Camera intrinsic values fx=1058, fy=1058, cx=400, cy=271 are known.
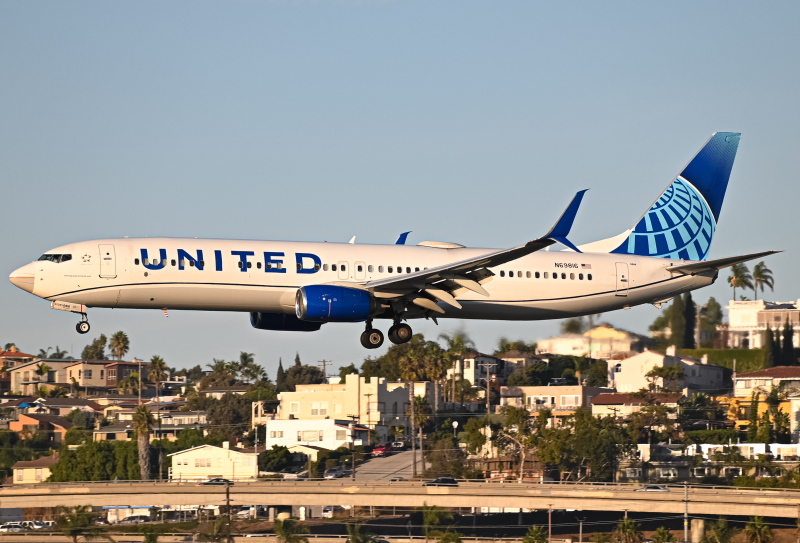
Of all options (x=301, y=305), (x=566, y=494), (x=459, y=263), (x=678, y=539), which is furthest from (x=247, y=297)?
(x=678, y=539)

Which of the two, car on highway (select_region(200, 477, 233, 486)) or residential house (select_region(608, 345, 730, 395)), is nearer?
car on highway (select_region(200, 477, 233, 486))

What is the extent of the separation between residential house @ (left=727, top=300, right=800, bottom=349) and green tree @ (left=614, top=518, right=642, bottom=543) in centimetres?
6864

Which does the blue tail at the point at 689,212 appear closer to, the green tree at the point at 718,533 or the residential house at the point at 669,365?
the green tree at the point at 718,533

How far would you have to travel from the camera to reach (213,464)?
101000 millimetres

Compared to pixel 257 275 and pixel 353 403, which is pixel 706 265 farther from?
pixel 353 403

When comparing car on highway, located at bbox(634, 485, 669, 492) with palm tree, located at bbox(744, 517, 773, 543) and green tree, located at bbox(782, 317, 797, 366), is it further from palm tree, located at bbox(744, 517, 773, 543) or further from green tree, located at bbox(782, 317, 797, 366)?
green tree, located at bbox(782, 317, 797, 366)

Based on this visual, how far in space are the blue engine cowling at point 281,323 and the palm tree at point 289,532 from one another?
28.4 metres

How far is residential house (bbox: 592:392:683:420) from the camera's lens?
119 m

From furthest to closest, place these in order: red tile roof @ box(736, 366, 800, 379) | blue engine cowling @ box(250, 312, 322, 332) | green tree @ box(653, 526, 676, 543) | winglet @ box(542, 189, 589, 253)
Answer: red tile roof @ box(736, 366, 800, 379), green tree @ box(653, 526, 676, 543), blue engine cowling @ box(250, 312, 322, 332), winglet @ box(542, 189, 589, 253)

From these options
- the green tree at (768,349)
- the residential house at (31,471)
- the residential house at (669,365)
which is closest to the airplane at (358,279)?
the residential house at (31,471)

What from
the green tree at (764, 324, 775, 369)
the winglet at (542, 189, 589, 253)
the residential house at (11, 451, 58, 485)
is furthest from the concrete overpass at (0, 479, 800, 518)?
the green tree at (764, 324, 775, 369)

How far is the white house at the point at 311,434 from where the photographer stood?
11006 centimetres

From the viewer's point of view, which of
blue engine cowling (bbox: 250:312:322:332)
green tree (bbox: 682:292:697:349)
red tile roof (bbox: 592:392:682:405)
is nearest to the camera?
blue engine cowling (bbox: 250:312:322:332)

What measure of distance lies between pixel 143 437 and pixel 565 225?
75559mm
